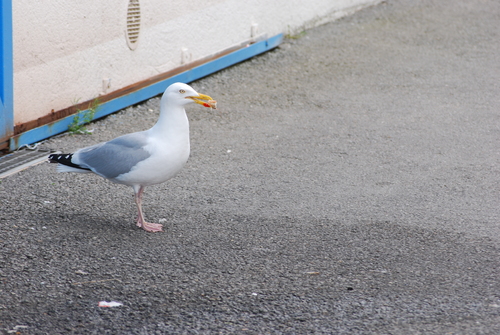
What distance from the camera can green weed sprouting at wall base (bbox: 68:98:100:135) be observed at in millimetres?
6266

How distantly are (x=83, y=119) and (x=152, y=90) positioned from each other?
3.47ft

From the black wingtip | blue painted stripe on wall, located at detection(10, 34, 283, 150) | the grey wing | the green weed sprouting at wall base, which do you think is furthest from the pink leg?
the green weed sprouting at wall base

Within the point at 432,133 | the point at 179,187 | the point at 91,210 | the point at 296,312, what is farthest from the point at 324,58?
the point at 296,312

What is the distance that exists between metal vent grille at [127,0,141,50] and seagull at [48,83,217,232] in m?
2.81

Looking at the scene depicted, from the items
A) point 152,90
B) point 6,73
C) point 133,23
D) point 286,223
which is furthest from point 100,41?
point 286,223

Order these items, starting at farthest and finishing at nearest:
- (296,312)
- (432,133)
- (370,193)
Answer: (432,133) → (370,193) → (296,312)

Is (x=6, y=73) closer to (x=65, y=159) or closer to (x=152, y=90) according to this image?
(x=65, y=159)

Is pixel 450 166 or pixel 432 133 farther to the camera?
pixel 432 133

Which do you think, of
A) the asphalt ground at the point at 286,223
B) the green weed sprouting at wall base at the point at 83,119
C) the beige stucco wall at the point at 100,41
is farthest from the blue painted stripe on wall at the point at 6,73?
the green weed sprouting at wall base at the point at 83,119

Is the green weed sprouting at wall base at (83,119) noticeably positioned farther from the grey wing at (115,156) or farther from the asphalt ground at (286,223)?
the grey wing at (115,156)

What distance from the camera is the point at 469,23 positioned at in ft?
34.7

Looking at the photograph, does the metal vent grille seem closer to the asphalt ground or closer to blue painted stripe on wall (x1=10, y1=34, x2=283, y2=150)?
blue painted stripe on wall (x1=10, y1=34, x2=283, y2=150)

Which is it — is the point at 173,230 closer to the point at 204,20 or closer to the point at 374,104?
the point at 374,104

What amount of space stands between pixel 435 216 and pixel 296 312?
5.69 ft
